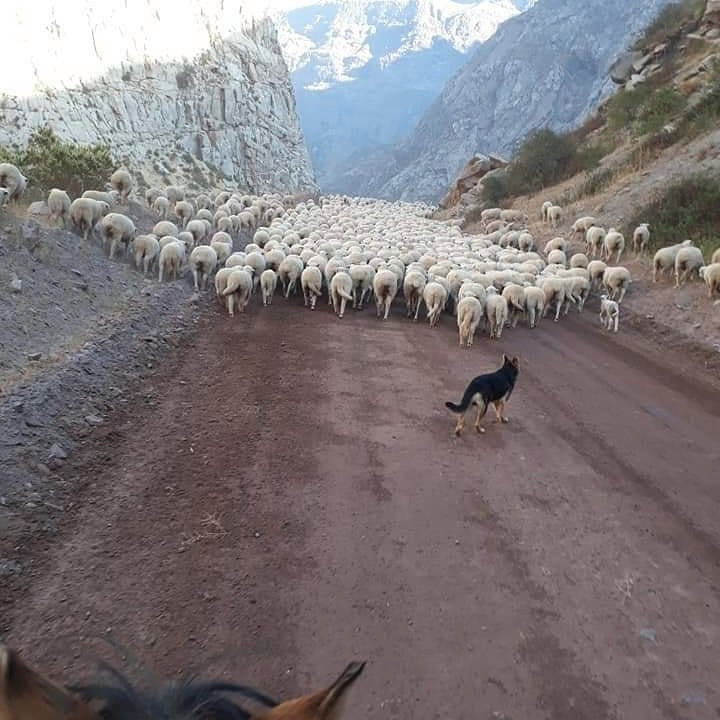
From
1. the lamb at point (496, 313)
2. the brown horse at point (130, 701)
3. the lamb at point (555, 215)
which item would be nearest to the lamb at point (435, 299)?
the lamb at point (496, 313)

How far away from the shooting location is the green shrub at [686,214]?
12820 mm

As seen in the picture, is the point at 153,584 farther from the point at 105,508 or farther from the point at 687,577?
the point at 687,577

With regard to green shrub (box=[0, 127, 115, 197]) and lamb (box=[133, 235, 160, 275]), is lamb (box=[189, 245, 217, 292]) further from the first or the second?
green shrub (box=[0, 127, 115, 197])

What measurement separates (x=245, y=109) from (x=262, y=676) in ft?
140

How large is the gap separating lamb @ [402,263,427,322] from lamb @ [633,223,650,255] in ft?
19.8

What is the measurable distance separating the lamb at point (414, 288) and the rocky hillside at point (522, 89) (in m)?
62.8

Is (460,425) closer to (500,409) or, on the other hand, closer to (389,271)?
(500,409)

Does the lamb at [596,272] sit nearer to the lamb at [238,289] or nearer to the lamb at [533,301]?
the lamb at [533,301]

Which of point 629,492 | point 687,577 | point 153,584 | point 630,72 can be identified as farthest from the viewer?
point 630,72

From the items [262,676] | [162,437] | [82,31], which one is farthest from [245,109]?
[262,676]

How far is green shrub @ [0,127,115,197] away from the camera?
14.3 m

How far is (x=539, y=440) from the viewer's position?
5840mm

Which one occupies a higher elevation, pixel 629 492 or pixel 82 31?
pixel 82 31

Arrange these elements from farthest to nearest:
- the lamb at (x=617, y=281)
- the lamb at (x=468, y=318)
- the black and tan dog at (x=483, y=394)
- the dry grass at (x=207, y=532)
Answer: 1. the lamb at (x=617, y=281)
2. the lamb at (x=468, y=318)
3. the black and tan dog at (x=483, y=394)
4. the dry grass at (x=207, y=532)
